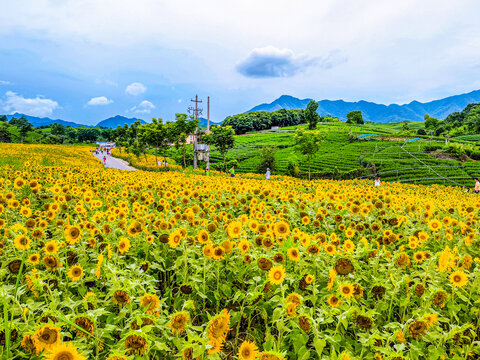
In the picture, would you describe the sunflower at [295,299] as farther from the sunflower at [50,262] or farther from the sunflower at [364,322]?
the sunflower at [50,262]

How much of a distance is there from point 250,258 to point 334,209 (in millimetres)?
3352

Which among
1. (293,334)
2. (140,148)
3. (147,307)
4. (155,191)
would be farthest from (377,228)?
(140,148)

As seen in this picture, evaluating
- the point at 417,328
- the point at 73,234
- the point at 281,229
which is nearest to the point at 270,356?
the point at 417,328

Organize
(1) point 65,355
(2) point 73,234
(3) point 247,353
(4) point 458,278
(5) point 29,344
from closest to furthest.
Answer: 1. (1) point 65,355
2. (3) point 247,353
3. (5) point 29,344
4. (4) point 458,278
5. (2) point 73,234

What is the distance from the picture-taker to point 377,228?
14.0 ft

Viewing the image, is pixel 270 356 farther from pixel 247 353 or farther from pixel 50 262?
pixel 50 262

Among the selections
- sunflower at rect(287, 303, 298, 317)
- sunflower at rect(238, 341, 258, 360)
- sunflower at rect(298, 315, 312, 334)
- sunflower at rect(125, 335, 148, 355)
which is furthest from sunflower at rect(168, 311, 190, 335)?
sunflower at rect(298, 315, 312, 334)

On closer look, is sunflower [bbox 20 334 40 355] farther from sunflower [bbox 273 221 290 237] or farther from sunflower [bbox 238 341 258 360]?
sunflower [bbox 273 221 290 237]

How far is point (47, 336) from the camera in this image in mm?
1419

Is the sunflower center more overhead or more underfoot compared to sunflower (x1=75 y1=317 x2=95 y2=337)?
more overhead

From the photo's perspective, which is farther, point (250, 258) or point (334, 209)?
point (334, 209)

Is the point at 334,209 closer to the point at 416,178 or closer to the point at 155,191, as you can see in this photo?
the point at 155,191

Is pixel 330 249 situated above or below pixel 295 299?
above

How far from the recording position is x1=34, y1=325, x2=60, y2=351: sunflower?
140cm
